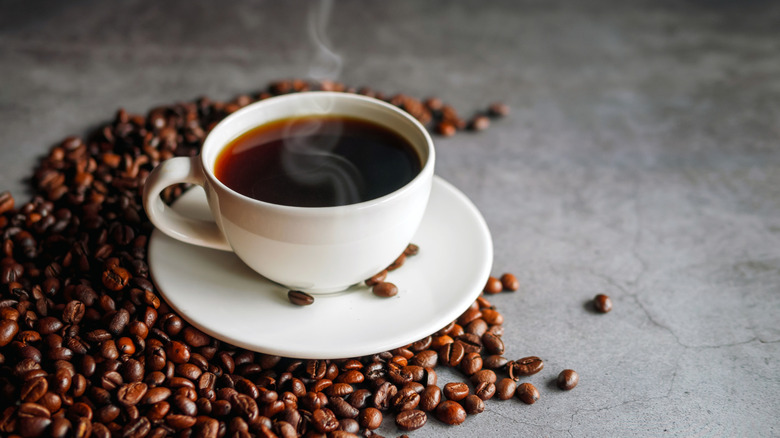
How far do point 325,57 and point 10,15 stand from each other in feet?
4.42

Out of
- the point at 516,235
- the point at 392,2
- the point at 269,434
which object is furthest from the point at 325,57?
the point at 269,434

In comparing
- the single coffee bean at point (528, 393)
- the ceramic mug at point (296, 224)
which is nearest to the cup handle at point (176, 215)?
the ceramic mug at point (296, 224)

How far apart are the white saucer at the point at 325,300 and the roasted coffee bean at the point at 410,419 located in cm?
13

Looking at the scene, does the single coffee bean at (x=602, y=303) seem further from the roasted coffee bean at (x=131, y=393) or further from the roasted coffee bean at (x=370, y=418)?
the roasted coffee bean at (x=131, y=393)

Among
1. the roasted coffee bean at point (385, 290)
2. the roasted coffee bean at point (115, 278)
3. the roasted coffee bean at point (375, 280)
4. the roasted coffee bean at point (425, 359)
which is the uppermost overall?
the roasted coffee bean at point (385, 290)

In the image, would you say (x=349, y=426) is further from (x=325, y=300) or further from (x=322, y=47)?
(x=322, y=47)

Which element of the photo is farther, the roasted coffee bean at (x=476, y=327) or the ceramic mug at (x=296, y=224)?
the roasted coffee bean at (x=476, y=327)

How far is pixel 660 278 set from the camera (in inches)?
58.7

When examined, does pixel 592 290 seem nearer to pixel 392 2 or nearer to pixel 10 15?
pixel 392 2

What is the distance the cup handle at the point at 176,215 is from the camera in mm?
1118

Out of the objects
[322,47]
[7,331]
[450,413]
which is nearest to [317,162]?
[450,413]

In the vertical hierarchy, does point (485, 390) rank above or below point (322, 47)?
above

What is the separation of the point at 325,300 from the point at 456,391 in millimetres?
295

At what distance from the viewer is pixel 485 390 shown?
116cm
